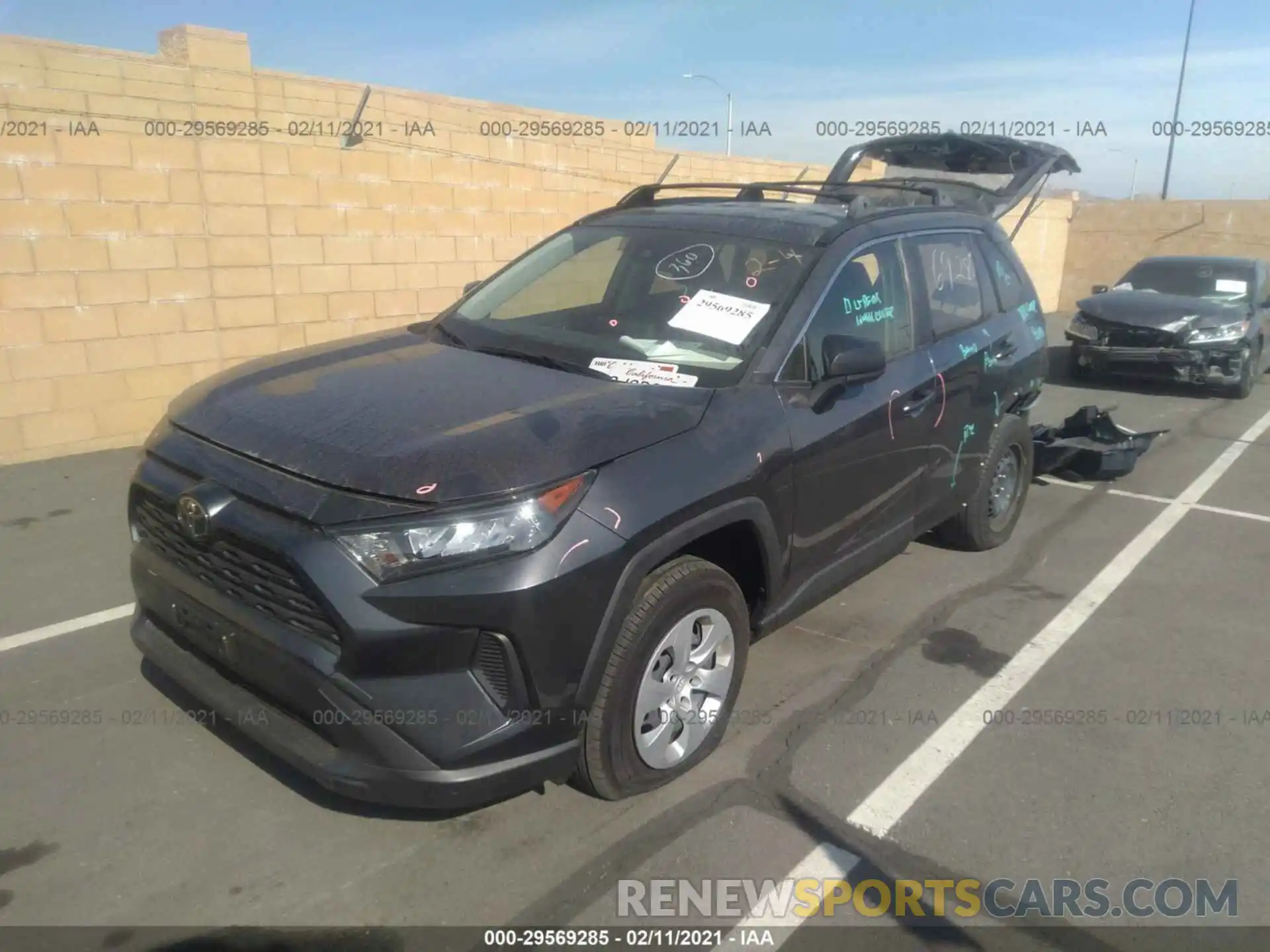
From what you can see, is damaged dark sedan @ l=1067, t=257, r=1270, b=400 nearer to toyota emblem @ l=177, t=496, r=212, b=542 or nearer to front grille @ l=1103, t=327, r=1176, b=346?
front grille @ l=1103, t=327, r=1176, b=346

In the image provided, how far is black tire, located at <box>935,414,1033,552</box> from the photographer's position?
204 inches

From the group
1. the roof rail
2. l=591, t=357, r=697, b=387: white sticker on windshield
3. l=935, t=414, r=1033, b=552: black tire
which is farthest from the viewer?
l=935, t=414, r=1033, b=552: black tire

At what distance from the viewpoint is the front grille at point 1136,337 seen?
1055 centimetres

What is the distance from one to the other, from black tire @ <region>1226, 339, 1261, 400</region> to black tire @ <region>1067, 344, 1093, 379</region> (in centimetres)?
149

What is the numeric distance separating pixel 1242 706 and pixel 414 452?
3469 millimetres

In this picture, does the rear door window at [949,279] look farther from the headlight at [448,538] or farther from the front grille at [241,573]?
the front grille at [241,573]

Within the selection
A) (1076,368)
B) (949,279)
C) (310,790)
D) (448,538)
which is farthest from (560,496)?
(1076,368)

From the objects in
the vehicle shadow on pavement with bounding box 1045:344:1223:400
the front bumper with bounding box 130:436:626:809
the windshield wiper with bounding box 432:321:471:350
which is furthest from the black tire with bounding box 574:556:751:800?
the vehicle shadow on pavement with bounding box 1045:344:1223:400

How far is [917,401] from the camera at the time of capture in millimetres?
4223

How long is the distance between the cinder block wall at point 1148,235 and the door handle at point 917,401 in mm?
17386

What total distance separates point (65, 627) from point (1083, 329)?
424 inches

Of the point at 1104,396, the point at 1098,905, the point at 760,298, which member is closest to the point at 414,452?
the point at 760,298

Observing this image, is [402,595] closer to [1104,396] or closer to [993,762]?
[993,762]

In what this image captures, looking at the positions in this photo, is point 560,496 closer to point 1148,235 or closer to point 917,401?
point 917,401
